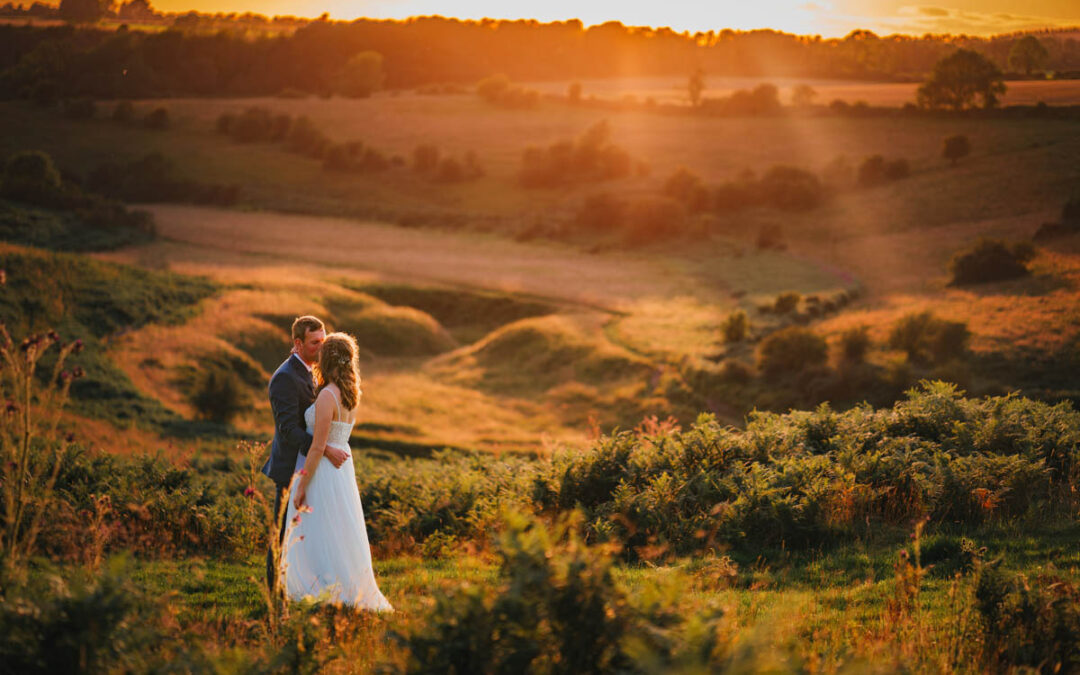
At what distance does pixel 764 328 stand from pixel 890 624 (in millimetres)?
37519

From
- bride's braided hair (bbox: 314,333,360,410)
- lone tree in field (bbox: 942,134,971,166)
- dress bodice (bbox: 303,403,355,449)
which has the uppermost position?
lone tree in field (bbox: 942,134,971,166)

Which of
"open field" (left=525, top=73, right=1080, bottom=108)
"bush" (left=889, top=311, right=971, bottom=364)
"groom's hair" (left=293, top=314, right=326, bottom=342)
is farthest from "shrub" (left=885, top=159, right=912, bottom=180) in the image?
"groom's hair" (left=293, top=314, right=326, bottom=342)

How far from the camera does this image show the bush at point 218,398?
31.2m

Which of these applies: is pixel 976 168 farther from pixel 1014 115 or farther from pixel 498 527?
pixel 498 527

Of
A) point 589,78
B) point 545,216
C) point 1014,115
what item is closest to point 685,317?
point 1014,115

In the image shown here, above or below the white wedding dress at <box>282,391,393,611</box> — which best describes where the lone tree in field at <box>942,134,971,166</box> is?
above

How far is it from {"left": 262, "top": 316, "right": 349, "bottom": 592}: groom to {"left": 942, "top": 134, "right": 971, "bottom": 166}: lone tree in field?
58252 millimetres

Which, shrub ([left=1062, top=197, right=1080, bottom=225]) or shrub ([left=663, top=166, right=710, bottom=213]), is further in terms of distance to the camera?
shrub ([left=663, top=166, right=710, bottom=213])


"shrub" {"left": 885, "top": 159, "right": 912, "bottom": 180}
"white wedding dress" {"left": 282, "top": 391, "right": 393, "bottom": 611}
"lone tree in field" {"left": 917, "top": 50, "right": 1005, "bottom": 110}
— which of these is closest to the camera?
"white wedding dress" {"left": 282, "top": 391, "right": 393, "bottom": 611}

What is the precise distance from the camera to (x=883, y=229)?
5922 centimetres

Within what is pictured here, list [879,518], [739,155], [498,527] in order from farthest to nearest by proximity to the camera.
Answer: [739,155], [498,527], [879,518]

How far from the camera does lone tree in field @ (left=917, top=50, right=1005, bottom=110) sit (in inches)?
1658

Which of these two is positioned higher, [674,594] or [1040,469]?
[674,594]

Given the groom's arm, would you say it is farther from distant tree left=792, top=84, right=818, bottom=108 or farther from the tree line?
distant tree left=792, top=84, right=818, bottom=108
